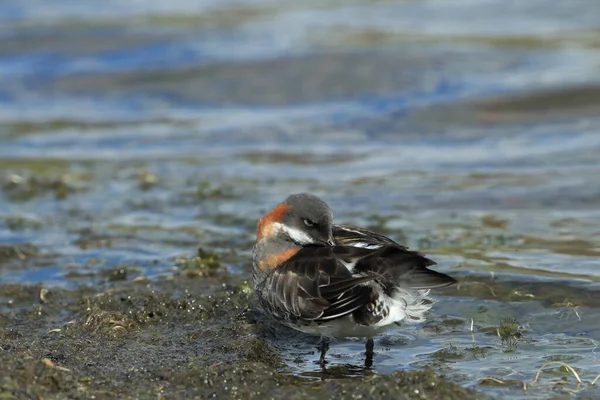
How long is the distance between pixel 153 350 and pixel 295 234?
126 cm

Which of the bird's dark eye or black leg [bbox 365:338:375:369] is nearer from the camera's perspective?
black leg [bbox 365:338:375:369]

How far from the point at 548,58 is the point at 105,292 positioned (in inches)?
427

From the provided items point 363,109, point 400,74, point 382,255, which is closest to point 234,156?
point 363,109

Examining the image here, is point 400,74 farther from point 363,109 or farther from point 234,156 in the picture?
point 234,156

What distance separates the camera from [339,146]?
14.1 m

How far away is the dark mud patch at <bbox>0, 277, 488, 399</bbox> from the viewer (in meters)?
5.53

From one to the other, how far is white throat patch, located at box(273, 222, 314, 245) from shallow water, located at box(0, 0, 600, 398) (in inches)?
29.9

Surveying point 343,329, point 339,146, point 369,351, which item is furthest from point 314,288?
point 339,146

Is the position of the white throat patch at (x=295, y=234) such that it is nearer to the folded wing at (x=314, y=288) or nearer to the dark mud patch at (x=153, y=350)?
the folded wing at (x=314, y=288)

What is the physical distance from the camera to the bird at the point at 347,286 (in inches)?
239

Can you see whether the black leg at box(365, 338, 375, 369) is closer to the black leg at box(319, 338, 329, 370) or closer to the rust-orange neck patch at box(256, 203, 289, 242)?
the black leg at box(319, 338, 329, 370)

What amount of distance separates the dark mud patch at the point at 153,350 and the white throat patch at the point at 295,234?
71cm

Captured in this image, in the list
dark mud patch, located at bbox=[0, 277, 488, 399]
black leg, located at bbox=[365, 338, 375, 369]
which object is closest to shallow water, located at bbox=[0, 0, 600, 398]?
black leg, located at bbox=[365, 338, 375, 369]

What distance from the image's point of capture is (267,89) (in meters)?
16.8
